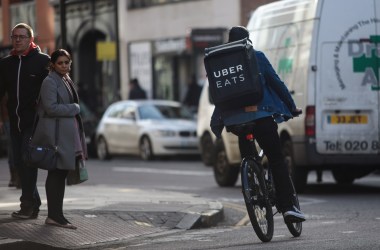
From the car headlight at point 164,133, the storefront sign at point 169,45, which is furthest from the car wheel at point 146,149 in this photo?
the storefront sign at point 169,45

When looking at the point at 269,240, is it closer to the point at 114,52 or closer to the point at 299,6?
the point at 299,6

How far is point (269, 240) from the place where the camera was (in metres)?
11.2

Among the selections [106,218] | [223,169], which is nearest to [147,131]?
[223,169]

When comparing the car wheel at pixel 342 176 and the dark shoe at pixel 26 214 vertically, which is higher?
the dark shoe at pixel 26 214

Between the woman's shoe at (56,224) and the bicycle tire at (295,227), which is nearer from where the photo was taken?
the bicycle tire at (295,227)

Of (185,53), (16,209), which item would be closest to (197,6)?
(185,53)

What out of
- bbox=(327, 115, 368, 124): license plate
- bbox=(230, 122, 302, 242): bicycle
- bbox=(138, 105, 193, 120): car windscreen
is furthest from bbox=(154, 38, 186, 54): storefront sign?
bbox=(230, 122, 302, 242): bicycle

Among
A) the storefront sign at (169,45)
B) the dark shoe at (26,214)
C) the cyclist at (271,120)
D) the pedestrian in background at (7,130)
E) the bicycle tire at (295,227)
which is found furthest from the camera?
the storefront sign at (169,45)

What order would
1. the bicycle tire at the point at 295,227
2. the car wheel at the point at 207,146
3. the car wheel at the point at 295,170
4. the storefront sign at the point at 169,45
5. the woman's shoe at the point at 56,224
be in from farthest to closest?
1. the storefront sign at the point at 169,45
2. the car wheel at the point at 207,146
3. the car wheel at the point at 295,170
4. the woman's shoe at the point at 56,224
5. the bicycle tire at the point at 295,227

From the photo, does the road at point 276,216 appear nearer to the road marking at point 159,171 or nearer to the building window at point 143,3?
the road marking at point 159,171

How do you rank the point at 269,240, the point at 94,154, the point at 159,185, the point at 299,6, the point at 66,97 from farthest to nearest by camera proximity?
the point at 94,154 < the point at 159,185 < the point at 299,6 < the point at 66,97 < the point at 269,240

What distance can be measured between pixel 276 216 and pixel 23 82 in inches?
137

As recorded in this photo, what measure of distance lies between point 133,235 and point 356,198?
5189 mm

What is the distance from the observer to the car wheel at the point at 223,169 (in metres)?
19.9
